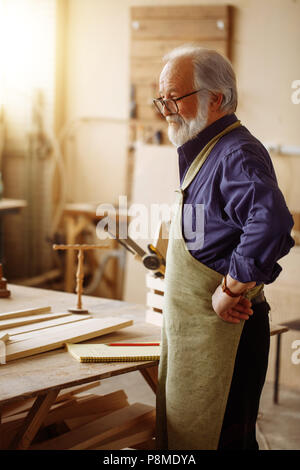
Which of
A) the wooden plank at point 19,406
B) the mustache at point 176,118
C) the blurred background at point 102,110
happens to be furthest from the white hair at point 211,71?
the blurred background at point 102,110

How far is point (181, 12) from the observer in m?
5.81

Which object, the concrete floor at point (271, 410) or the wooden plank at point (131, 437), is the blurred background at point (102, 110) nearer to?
the concrete floor at point (271, 410)

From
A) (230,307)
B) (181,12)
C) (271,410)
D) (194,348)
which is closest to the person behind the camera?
(230,307)

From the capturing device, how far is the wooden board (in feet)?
7.99

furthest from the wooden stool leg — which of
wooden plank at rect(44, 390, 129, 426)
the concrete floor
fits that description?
wooden plank at rect(44, 390, 129, 426)

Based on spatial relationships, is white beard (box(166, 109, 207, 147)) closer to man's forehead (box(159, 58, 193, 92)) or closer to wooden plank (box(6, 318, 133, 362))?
man's forehead (box(159, 58, 193, 92))

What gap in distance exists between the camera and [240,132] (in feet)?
6.64

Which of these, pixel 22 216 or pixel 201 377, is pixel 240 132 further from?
pixel 22 216

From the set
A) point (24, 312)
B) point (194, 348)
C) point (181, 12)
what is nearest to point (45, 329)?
point (24, 312)

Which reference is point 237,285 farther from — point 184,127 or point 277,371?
point 277,371

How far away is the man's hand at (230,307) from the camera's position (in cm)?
194

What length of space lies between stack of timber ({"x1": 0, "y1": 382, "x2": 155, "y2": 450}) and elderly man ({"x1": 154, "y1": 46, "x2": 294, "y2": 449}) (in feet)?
1.19

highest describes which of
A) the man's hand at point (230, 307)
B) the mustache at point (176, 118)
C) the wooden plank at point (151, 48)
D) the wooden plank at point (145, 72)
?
the wooden plank at point (151, 48)

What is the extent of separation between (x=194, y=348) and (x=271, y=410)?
2.11m
